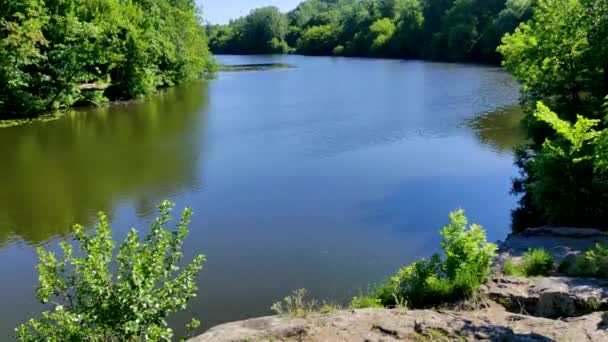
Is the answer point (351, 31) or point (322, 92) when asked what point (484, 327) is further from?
point (351, 31)

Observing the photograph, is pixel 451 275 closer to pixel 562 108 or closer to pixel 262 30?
pixel 562 108

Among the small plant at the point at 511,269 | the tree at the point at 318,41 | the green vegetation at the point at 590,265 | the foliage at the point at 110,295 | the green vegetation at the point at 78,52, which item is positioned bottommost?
the small plant at the point at 511,269

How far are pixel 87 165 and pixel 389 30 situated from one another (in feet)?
252

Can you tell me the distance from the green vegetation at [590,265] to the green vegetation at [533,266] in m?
0.25

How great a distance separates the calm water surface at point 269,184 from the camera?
444 inches

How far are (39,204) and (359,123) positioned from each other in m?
16.0

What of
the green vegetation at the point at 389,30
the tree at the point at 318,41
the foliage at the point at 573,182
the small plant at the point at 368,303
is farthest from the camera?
the tree at the point at 318,41

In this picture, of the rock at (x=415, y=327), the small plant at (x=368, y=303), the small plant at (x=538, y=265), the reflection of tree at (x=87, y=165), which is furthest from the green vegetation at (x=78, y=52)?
the small plant at (x=538, y=265)

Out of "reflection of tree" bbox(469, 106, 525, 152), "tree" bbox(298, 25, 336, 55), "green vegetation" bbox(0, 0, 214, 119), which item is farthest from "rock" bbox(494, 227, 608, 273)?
"tree" bbox(298, 25, 336, 55)

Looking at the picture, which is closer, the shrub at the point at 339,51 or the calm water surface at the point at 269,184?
the calm water surface at the point at 269,184

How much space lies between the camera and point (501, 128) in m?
25.7

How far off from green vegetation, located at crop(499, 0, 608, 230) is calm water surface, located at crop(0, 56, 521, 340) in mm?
1612

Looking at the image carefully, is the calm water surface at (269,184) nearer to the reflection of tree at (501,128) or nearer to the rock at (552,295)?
the reflection of tree at (501,128)

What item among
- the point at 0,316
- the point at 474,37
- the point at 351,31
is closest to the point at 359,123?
the point at 0,316
